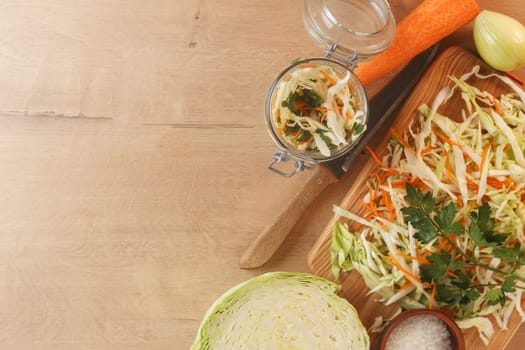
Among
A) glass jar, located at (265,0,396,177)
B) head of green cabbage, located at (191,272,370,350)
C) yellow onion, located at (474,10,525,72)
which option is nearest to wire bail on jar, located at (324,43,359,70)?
glass jar, located at (265,0,396,177)

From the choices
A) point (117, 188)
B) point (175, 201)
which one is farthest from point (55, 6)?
point (175, 201)

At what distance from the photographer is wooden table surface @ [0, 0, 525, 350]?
61.6 inches

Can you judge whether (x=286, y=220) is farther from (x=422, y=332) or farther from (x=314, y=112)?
(x=422, y=332)

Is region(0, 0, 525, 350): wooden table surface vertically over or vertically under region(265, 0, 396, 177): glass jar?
under

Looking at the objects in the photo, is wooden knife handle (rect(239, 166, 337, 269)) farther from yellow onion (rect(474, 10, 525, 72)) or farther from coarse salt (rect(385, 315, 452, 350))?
yellow onion (rect(474, 10, 525, 72))

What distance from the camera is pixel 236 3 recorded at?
5.36 feet

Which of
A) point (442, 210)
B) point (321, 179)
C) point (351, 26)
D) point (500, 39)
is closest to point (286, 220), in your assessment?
point (321, 179)

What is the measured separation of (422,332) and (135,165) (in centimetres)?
93

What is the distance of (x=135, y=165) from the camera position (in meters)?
1.59

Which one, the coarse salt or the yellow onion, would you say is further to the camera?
the yellow onion

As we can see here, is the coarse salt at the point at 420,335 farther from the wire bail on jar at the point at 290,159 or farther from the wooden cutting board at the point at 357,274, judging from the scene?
the wire bail on jar at the point at 290,159

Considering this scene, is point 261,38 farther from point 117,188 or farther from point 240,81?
point 117,188

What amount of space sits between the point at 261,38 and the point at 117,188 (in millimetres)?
623

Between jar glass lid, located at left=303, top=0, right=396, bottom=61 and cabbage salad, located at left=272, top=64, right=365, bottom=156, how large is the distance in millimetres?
114
